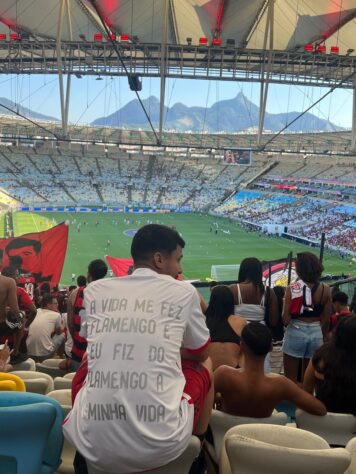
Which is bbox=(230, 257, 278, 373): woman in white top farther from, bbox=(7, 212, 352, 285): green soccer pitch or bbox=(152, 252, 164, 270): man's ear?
bbox=(7, 212, 352, 285): green soccer pitch

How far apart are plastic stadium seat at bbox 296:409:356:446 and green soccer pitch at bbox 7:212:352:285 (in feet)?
77.5

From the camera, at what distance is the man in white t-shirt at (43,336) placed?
5094mm

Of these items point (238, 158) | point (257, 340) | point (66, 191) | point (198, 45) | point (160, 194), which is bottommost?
point (66, 191)

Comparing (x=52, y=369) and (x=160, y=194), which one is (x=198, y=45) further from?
(x=160, y=194)

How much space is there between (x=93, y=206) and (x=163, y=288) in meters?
55.6

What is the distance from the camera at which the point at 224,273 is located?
→ 2720 cm

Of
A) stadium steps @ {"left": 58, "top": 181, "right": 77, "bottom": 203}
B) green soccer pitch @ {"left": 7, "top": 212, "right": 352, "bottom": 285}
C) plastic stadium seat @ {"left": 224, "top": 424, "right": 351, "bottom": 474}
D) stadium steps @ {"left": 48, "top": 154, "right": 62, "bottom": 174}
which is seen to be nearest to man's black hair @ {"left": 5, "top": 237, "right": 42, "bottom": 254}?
plastic stadium seat @ {"left": 224, "top": 424, "right": 351, "bottom": 474}

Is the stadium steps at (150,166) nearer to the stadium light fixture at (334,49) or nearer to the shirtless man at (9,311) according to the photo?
the stadium light fixture at (334,49)

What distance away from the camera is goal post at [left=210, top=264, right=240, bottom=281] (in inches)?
1017

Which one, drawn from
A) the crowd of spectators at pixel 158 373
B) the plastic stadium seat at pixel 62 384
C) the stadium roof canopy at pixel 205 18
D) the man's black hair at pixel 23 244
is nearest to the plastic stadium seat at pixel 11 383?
the crowd of spectators at pixel 158 373

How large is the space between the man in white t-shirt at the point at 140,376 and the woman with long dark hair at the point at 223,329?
119 cm

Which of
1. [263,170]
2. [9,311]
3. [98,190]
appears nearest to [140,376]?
[9,311]

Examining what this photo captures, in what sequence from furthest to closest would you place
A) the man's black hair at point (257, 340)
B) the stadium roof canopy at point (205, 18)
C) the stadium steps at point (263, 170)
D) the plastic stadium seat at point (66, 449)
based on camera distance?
the stadium steps at point (263, 170) → the stadium roof canopy at point (205, 18) → the man's black hair at point (257, 340) → the plastic stadium seat at point (66, 449)

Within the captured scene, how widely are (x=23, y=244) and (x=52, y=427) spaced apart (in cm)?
818
